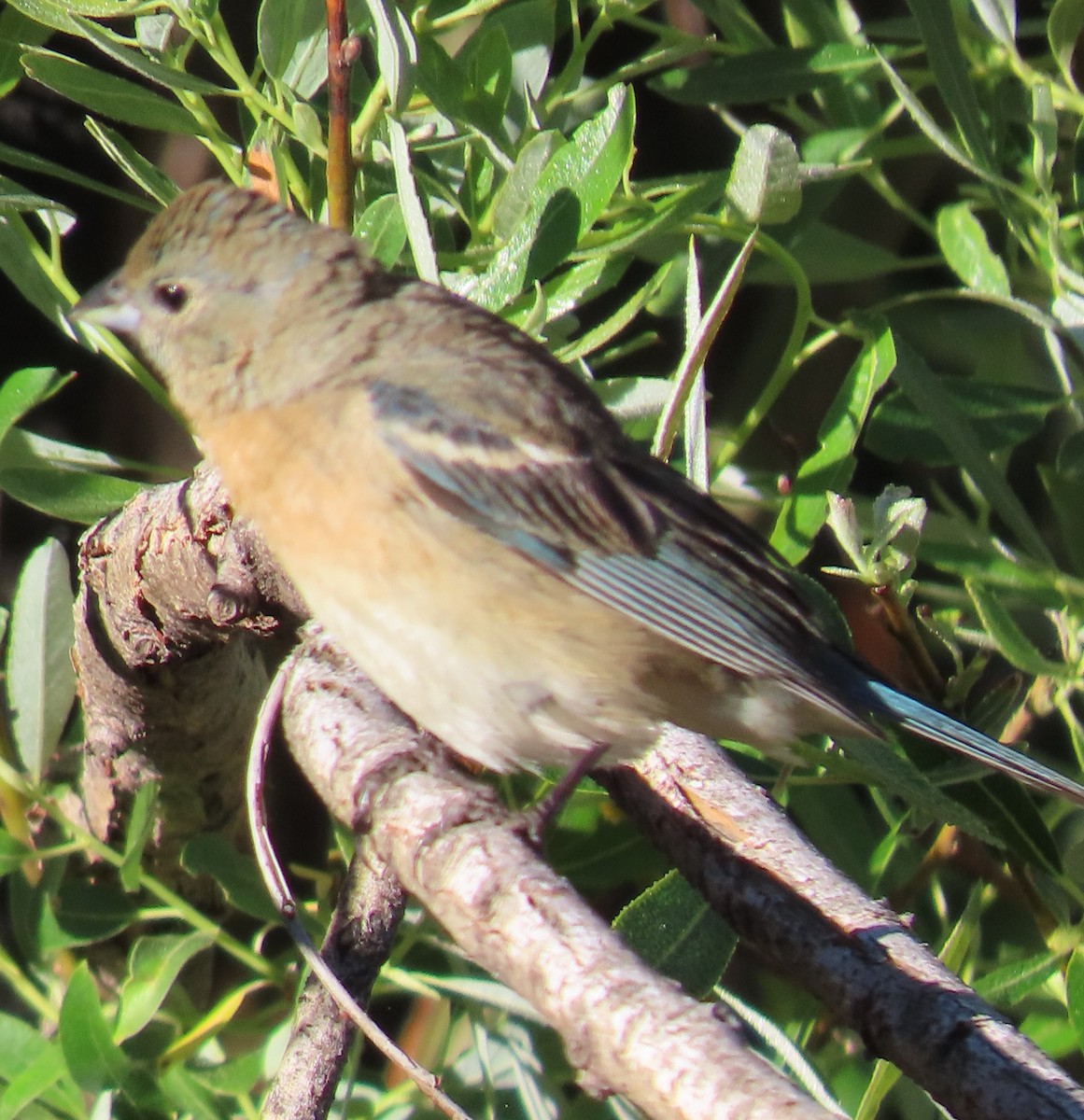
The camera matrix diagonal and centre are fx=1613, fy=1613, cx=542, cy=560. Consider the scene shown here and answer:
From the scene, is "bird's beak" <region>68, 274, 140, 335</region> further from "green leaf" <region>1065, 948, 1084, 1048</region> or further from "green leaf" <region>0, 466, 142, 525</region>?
"green leaf" <region>1065, 948, 1084, 1048</region>

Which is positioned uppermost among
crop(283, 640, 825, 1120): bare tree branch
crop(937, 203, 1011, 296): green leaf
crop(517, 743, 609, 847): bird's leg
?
crop(937, 203, 1011, 296): green leaf

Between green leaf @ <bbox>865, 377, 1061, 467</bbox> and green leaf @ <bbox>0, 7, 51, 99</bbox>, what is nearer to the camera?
green leaf @ <bbox>0, 7, 51, 99</bbox>

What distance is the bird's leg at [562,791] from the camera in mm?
2305

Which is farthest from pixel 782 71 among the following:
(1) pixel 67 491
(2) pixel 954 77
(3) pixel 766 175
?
(1) pixel 67 491

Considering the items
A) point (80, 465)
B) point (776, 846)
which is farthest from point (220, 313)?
point (776, 846)

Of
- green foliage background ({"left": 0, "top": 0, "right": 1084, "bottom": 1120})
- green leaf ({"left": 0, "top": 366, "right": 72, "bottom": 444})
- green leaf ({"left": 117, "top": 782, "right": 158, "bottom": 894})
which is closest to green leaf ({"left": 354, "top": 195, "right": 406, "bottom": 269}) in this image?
green foliage background ({"left": 0, "top": 0, "right": 1084, "bottom": 1120})

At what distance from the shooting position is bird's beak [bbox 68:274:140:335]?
2.39m

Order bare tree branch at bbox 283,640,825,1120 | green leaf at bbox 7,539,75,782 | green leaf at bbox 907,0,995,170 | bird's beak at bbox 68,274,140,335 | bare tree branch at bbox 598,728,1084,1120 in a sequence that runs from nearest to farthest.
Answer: bare tree branch at bbox 283,640,825,1120, bare tree branch at bbox 598,728,1084,1120, green leaf at bbox 907,0,995,170, bird's beak at bbox 68,274,140,335, green leaf at bbox 7,539,75,782

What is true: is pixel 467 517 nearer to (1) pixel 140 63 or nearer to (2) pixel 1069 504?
(1) pixel 140 63

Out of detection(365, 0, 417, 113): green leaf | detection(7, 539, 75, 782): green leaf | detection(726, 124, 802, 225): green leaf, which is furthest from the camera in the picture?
detection(7, 539, 75, 782): green leaf

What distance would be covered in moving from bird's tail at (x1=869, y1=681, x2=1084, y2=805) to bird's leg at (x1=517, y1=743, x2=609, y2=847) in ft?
1.48

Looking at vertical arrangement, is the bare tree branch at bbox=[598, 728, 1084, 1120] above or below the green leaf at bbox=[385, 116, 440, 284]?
below

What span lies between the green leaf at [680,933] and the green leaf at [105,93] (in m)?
1.28

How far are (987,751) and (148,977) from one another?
128 cm
